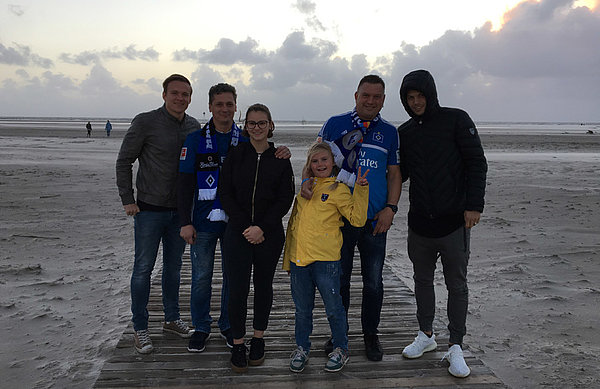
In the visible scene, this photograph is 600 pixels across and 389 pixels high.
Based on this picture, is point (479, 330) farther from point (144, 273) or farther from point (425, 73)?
point (144, 273)

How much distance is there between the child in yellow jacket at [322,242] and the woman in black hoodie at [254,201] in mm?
188

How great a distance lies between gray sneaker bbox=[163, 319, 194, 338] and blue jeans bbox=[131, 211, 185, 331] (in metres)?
0.27

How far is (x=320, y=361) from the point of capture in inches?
151

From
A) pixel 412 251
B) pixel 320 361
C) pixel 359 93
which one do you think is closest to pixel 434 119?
pixel 359 93

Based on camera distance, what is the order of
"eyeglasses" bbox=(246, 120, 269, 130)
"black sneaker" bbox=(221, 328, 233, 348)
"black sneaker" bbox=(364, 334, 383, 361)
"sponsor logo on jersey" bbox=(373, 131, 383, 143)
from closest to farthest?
"eyeglasses" bbox=(246, 120, 269, 130) → "sponsor logo on jersey" bbox=(373, 131, 383, 143) → "black sneaker" bbox=(364, 334, 383, 361) → "black sneaker" bbox=(221, 328, 233, 348)

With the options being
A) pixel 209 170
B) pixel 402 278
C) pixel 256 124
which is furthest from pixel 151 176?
pixel 402 278

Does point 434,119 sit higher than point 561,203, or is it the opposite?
point 434,119

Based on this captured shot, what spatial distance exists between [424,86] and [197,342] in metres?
3.08

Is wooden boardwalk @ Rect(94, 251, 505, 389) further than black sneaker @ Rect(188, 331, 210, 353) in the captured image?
No

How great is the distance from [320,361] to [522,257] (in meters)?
5.49

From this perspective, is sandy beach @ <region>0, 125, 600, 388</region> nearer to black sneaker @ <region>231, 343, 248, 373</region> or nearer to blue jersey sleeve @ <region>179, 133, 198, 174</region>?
black sneaker @ <region>231, 343, 248, 373</region>

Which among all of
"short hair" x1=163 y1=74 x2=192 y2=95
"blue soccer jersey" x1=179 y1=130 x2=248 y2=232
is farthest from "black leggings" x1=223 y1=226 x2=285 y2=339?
"short hair" x1=163 y1=74 x2=192 y2=95

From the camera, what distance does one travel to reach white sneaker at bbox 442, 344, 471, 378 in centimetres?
363

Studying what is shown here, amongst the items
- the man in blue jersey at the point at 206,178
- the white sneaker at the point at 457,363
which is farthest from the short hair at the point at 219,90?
the white sneaker at the point at 457,363
